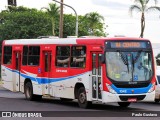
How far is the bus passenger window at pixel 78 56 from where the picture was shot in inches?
908

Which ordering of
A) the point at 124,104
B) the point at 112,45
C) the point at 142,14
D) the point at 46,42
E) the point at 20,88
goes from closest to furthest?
1. the point at 112,45
2. the point at 124,104
3. the point at 46,42
4. the point at 20,88
5. the point at 142,14

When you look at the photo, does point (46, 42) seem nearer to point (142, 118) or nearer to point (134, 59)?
point (134, 59)

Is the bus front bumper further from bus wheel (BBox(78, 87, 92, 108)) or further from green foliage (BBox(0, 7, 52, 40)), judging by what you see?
green foliage (BBox(0, 7, 52, 40))

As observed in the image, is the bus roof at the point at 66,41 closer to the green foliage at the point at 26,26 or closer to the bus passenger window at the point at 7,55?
the bus passenger window at the point at 7,55

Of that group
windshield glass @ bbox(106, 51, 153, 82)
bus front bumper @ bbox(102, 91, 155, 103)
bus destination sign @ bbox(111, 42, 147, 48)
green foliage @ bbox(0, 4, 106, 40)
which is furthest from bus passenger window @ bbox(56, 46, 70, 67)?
green foliage @ bbox(0, 4, 106, 40)

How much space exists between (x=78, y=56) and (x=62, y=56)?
4.71 ft

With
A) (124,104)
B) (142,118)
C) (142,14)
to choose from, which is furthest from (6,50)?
(142,14)

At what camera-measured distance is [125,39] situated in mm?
22281

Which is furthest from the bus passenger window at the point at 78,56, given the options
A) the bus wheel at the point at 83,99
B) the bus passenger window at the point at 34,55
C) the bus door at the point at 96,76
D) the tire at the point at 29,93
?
the tire at the point at 29,93

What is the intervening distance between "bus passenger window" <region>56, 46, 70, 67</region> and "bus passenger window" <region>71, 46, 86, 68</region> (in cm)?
41

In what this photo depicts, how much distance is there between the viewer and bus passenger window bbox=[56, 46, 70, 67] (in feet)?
79.8

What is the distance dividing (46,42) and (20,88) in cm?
364

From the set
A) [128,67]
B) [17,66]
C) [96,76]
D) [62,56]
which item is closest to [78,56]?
[62,56]

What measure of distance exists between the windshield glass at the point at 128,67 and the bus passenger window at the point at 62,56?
3.02 m
